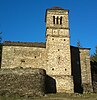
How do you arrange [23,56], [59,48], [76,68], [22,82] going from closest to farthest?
[22,82] < [59,48] < [23,56] < [76,68]

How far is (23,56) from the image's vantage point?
31.6m

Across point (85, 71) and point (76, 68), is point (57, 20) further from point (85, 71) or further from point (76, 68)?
point (85, 71)

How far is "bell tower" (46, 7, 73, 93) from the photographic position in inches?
1150

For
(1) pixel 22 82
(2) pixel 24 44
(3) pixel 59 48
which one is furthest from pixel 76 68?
(1) pixel 22 82

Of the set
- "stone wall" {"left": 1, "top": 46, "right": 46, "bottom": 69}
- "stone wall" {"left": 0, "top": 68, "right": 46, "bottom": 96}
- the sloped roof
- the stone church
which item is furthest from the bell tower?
"stone wall" {"left": 0, "top": 68, "right": 46, "bottom": 96}

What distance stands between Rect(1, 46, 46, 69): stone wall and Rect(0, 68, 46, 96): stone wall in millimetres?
5304

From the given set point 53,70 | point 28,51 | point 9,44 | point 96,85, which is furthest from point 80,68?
point 9,44

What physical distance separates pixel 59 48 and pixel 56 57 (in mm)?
1530

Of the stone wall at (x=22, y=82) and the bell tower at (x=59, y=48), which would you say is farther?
the bell tower at (x=59, y=48)

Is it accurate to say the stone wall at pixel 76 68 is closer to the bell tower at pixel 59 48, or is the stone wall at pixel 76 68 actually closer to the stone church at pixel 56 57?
the stone church at pixel 56 57

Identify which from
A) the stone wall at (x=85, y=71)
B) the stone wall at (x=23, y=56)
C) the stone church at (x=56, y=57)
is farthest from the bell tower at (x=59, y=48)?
the stone wall at (x=85, y=71)

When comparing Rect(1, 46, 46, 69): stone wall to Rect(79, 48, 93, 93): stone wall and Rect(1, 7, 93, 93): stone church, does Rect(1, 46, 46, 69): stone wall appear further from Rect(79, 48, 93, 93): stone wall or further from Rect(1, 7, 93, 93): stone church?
Rect(79, 48, 93, 93): stone wall

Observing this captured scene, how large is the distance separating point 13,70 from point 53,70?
6.78 m

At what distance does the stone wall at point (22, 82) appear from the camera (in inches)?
944
